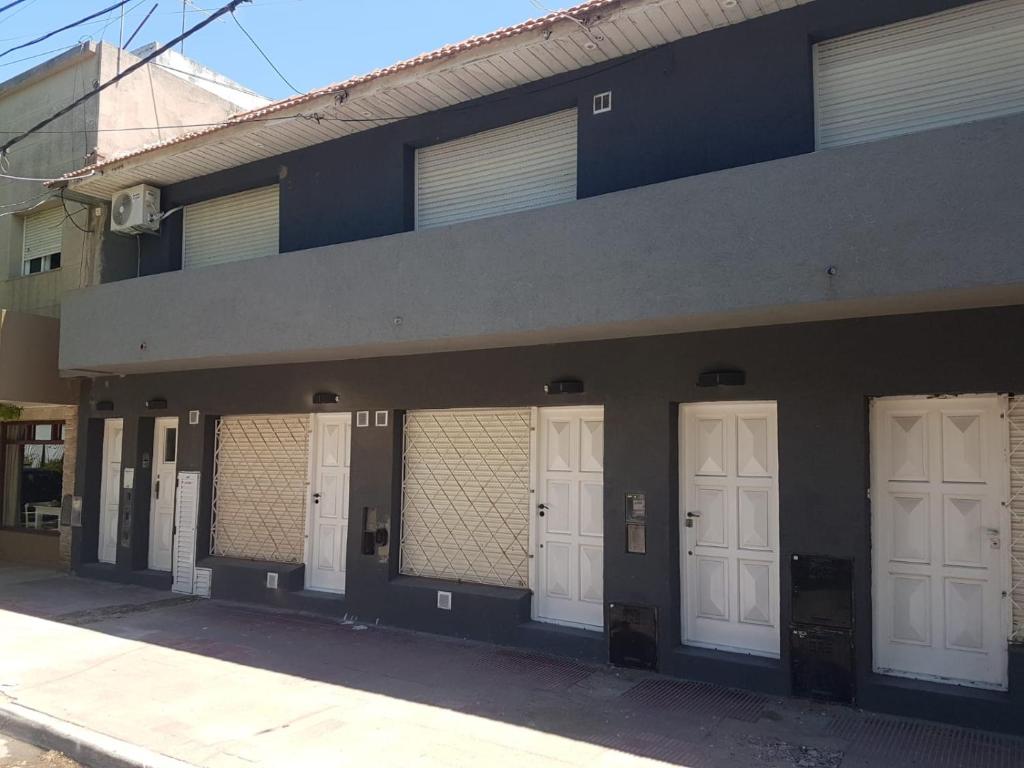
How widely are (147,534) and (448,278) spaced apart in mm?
7192

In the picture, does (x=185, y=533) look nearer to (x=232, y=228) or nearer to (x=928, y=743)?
(x=232, y=228)

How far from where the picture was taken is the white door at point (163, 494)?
11516 millimetres

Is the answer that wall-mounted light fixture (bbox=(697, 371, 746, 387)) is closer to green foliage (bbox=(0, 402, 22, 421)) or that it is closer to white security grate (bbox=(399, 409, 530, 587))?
white security grate (bbox=(399, 409, 530, 587))

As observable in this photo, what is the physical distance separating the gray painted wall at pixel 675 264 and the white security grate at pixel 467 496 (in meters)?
0.97

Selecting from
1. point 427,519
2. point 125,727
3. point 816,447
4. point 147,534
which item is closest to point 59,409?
point 147,534

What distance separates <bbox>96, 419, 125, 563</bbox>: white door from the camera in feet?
39.6

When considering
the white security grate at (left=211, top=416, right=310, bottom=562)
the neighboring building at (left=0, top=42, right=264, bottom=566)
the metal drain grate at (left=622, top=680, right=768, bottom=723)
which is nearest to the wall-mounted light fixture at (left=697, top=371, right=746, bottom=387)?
the metal drain grate at (left=622, top=680, right=768, bottom=723)

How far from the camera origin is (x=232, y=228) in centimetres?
1077

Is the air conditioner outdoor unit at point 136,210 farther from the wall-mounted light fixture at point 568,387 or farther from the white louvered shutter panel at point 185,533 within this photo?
the wall-mounted light fixture at point 568,387

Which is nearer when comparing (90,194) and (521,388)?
(521,388)

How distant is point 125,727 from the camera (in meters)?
5.73

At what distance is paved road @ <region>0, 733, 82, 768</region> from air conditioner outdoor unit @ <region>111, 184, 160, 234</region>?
7431 mm

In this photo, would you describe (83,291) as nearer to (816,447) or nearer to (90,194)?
(90,194)

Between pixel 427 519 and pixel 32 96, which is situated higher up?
pixel 32 96
